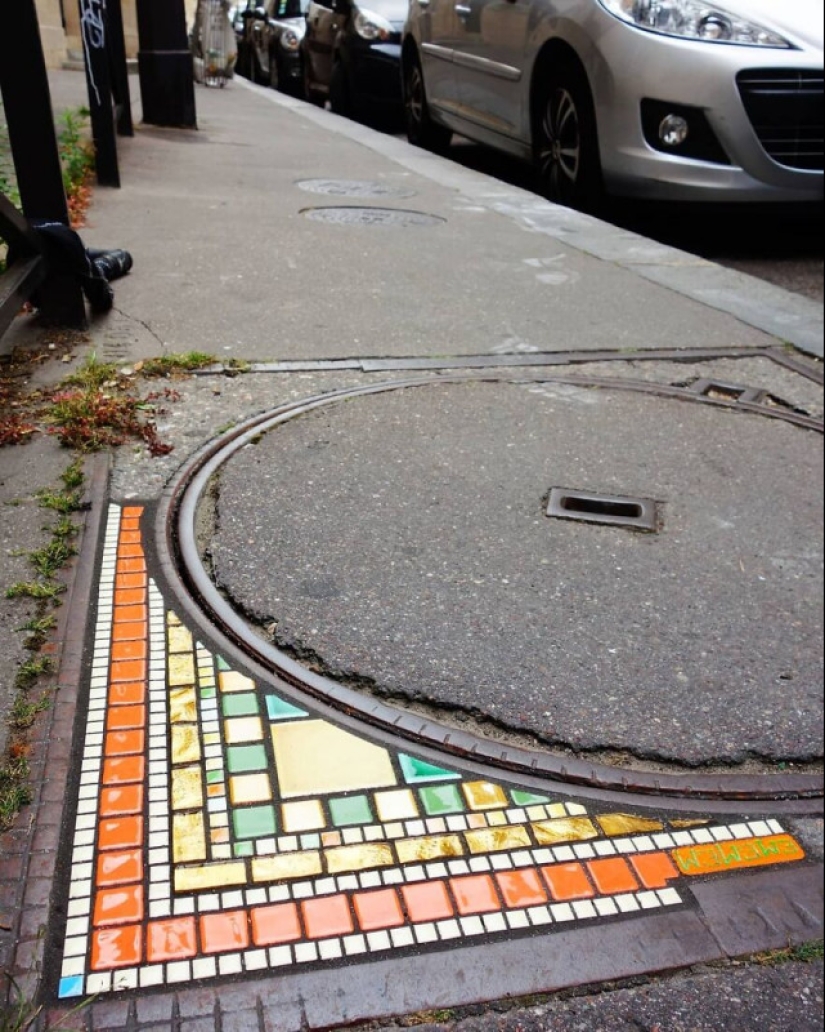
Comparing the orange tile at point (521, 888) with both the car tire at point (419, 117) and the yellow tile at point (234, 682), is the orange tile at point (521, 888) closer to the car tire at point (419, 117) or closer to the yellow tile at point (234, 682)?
the yellow tile at point (234, 682)

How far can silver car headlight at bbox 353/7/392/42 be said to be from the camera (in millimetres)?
10148

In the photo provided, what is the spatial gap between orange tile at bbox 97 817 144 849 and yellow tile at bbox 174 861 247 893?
4.0 inches

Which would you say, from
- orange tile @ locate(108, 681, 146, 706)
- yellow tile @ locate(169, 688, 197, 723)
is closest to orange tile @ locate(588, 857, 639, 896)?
yellow tile @ locate(169, 688, 197, 723)

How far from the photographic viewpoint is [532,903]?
162cm

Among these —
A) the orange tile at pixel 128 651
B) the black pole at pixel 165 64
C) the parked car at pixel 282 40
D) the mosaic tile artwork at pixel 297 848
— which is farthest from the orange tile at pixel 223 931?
the parked car at pixel 282 40

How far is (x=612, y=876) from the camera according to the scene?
168 centimetres

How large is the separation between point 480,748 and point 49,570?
3.67 feet

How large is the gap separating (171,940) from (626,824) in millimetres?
823

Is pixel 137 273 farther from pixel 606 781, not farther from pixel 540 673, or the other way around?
pixel 606 781

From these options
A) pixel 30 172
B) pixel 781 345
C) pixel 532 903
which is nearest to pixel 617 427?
pixel 781 345

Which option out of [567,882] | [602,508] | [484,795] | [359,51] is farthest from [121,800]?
[359,51]

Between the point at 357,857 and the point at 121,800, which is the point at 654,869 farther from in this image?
the point at 121,800

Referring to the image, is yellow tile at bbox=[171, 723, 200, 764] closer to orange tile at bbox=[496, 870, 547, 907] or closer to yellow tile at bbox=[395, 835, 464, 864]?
yellow tile at bbox=[395, 835, 464, 864]

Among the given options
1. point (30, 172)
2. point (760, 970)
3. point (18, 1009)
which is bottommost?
point (760, 970)
